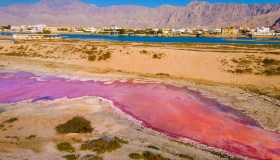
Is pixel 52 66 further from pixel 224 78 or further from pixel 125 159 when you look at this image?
pixel 125 159

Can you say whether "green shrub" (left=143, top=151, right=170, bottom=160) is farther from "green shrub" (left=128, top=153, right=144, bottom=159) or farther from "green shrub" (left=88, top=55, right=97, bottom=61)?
"green shrub" (left=88, top=55, right=97, bottom=61)

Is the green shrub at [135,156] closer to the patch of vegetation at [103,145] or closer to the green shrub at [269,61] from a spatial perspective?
the patch of vegetation at [103,145]

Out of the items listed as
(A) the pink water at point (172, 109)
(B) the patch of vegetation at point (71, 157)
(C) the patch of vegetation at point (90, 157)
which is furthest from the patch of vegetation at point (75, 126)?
(A) the pink water at point (172, 109)

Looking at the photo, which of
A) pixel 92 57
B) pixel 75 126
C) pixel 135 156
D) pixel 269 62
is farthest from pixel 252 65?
pixel 135 156

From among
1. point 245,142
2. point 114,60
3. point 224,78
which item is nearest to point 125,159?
point 245,142

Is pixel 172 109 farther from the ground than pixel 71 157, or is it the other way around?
pixel 71 157

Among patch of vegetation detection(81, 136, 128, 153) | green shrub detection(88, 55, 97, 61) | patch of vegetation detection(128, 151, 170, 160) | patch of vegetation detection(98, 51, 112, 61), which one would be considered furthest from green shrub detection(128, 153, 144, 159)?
green shrub detection(88, 55, 97, 61)

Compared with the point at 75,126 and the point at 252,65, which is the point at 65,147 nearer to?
the point at 75,126
